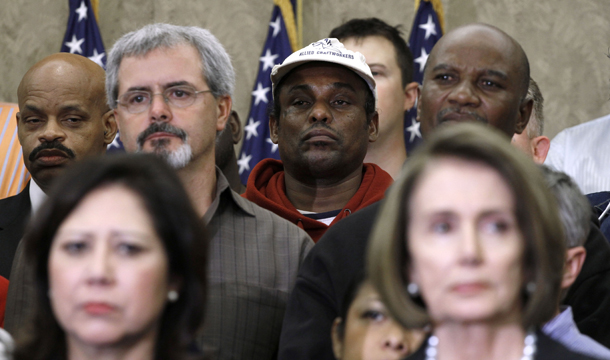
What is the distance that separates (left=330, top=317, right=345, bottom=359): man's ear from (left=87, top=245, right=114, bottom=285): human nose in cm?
71

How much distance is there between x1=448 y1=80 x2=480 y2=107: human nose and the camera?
2.88 meters

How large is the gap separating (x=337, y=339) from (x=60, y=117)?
218 centimetres

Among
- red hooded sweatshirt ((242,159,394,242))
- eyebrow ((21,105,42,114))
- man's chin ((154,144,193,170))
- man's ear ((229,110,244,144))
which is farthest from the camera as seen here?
man's ear ((229,110,244,144))

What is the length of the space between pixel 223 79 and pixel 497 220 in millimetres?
1628

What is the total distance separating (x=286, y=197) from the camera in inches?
131

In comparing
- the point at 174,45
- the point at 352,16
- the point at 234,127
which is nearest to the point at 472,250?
the point at 174,45

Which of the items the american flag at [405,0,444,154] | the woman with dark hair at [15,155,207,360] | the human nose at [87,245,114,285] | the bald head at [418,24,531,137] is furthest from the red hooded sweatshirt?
the american flag at [405,0,444,154]

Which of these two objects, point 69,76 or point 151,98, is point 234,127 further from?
point 151,98

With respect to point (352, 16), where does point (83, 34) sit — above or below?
below

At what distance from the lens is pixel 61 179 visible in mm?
1760

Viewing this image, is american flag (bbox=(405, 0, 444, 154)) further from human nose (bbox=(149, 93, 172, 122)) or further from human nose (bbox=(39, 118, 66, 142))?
human nose (bbox=(149, 93, 172, 122))

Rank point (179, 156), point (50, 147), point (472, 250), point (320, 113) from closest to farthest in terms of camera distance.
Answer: point (472, 250)
point (179, 156)
point (320, 113)
point (50, 147)

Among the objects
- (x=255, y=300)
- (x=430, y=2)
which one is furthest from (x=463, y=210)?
(x=430, y=2)

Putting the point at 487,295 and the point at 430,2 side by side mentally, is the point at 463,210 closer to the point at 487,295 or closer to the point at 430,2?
the point at 487,295
